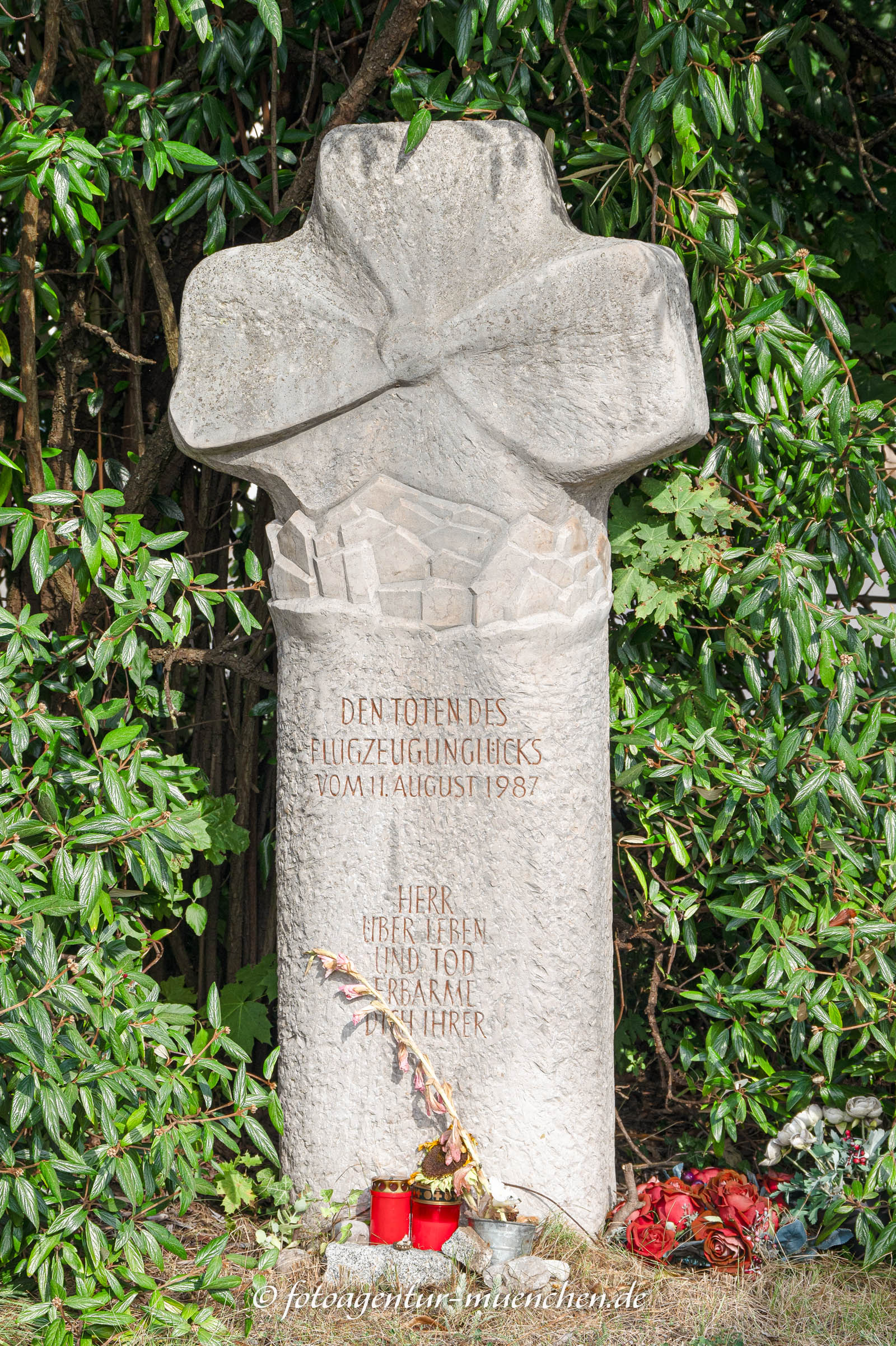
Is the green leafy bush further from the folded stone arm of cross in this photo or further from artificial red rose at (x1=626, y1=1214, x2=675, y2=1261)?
artificial red rose at (x1=626, y1=1214, x2=675, y2=1261)

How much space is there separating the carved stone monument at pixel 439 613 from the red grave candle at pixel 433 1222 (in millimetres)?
127

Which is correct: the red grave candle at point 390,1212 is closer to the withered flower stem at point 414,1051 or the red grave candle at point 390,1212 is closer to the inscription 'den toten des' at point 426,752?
the withered flower stem at point 414,1051

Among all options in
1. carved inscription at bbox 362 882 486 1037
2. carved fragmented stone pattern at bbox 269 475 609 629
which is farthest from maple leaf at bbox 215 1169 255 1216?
carved fragmented stone pattern at bbox 269 475 609 629

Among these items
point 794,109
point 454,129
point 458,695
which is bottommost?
point 458,695

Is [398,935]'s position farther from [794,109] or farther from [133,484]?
[794,109]

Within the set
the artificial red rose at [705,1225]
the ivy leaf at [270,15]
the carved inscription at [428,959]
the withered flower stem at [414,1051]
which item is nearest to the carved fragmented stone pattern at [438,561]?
the carved inscription at [428,959]

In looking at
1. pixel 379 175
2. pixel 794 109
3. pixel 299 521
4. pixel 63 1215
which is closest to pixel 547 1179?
pixel 63 1215

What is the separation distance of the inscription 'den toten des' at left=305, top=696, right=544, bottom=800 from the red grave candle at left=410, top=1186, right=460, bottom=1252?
741 mm

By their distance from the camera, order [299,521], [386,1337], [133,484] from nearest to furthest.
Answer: [386,1337] < [299,521] < [133,484]

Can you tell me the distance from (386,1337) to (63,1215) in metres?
0.58

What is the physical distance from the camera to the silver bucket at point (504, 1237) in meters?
2.29

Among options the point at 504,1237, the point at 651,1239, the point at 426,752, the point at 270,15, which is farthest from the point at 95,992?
the point at 270,15

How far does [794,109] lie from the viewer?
10.8 ft

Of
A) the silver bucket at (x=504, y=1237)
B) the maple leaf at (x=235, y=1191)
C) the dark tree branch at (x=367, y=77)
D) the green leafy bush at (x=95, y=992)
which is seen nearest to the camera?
the green leafy bush at (x=95, y=992)
